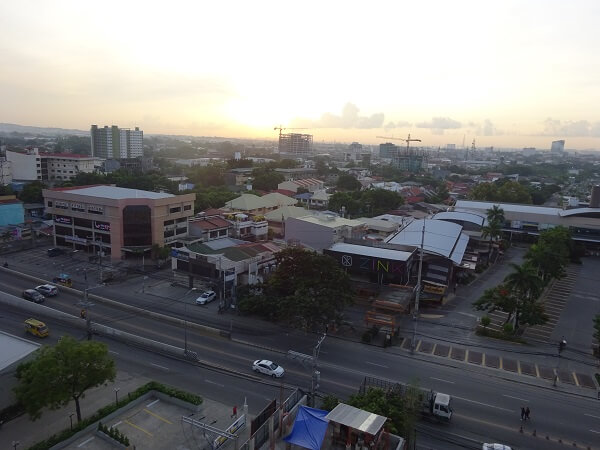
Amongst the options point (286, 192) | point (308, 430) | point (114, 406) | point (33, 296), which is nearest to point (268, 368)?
point (114, 406)

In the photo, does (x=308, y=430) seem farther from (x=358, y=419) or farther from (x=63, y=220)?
(x=63, y=220)

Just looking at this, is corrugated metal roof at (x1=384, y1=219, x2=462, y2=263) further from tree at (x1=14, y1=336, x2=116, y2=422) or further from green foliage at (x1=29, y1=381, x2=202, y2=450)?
tree at (x1=14, y1=336, x2=116, y2=422)

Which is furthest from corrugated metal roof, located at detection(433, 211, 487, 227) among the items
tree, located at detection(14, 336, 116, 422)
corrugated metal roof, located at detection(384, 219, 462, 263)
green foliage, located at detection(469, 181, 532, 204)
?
tree, located at detection(14, 336, 116, 422)

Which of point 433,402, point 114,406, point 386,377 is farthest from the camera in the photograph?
point 386,377

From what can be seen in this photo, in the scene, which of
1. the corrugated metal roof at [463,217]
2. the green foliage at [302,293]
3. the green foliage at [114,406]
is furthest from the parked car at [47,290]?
the corrugated metal roof at [463,217]

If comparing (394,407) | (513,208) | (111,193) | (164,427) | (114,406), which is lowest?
(164,427)

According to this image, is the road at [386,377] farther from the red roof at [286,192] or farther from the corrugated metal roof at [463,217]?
the red roof at [286,192]

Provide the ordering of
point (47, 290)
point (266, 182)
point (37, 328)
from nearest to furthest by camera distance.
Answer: point (37, 328) → point (47, 290) → point (266, 182)
